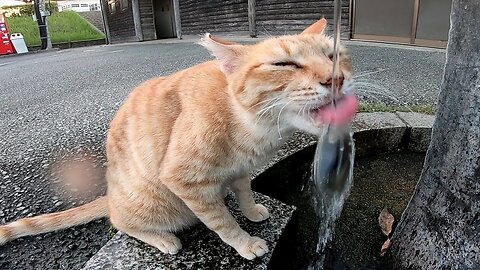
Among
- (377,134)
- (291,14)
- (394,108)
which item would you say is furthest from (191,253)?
(291,14)

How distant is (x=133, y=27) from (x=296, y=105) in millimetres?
16173

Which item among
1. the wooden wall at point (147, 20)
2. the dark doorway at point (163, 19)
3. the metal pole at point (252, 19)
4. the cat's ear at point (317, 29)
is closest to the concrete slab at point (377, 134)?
the cat's ear at point (317, 29)

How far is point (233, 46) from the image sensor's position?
1.26m

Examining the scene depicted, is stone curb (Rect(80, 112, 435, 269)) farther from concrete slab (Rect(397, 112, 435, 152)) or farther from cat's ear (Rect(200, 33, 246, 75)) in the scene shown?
cat's ear (Rect(200, 33, 246, 75))

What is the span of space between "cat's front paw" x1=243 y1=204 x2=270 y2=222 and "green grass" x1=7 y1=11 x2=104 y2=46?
60.2ft

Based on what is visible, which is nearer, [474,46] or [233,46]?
[474,46]

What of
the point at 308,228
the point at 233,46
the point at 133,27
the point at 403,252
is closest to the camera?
the point at 233,46

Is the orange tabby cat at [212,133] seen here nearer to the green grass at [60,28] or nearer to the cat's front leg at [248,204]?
the cat's front leg at [248,204]

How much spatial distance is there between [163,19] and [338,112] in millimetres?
16477

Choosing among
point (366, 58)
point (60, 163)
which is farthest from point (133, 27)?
point (60, 163)

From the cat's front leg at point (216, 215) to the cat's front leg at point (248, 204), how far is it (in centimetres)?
17

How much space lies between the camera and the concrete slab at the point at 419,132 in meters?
2.29

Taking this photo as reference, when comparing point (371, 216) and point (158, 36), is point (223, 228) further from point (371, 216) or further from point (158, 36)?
point (158, 36)

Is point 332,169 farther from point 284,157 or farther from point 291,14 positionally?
point 291,14
